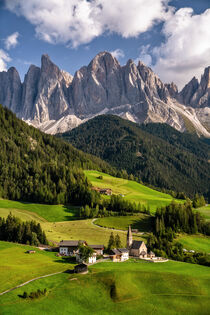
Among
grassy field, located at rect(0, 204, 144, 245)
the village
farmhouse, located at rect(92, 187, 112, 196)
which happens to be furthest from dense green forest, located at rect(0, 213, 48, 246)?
farmhouse, located at rect(92, 187, 112, 196)

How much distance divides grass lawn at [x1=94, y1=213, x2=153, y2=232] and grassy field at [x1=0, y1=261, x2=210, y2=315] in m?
58.7

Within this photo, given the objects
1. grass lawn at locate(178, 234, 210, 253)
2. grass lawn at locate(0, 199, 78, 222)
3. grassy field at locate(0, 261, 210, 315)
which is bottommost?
grassy field at locate(0, 261, 210, 315)

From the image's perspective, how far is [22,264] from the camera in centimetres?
6669

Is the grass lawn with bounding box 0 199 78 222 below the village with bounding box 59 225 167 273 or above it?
above

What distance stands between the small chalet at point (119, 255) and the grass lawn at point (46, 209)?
60278 millimetres

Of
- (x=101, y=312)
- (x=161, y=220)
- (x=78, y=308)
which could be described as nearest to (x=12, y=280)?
(x=78, y=308)

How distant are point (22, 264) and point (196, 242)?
211ft

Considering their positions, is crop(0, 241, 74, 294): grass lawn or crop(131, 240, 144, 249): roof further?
crop(131, 240, 144, 249): roof

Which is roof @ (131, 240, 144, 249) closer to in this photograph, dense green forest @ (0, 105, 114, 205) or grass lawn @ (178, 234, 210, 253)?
grass lawn @ (178, 234, 210, 253)

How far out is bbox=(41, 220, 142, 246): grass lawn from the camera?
340 ft

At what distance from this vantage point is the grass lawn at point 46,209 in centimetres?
13812

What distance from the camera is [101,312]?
152ft

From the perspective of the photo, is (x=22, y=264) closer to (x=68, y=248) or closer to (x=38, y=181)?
(x=68, y=248)

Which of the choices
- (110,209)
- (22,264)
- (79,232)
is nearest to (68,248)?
(22,264)
